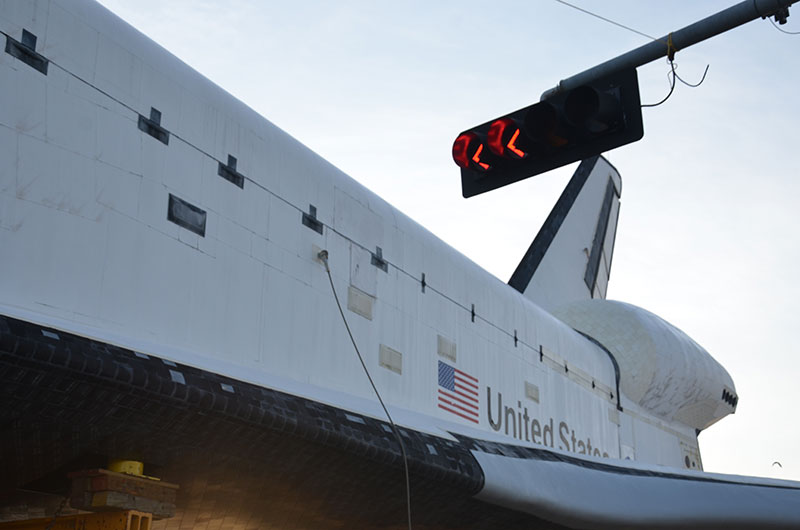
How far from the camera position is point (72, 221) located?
3.99m

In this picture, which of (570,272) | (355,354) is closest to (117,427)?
(355,354)

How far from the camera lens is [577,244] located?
553 inches

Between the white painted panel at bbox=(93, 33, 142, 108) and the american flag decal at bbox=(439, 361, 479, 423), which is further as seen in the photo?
the american flag decal at bbox=(439, 361, 479, 423)

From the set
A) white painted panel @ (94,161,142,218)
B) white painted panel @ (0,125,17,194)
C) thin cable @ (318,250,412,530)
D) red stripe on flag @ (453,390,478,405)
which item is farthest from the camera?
red stripe on flag @ (453,390,478,405)

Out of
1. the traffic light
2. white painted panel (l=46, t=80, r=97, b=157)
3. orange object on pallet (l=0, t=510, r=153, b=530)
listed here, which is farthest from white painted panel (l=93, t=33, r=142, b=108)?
orange object on pallet (l=0, t=510, r=153, b=530)

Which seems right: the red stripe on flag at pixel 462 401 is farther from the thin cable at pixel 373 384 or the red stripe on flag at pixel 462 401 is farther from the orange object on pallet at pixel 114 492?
the orange object on pallet at pixel 114 492

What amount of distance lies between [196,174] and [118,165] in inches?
22.5

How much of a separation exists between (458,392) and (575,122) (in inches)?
148

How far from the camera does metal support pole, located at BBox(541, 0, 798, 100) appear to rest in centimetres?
328

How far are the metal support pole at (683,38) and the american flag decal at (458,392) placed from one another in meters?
3.44

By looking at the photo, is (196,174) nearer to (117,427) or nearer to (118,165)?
(118,165)

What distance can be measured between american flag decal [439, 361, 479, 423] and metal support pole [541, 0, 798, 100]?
3.44 meters

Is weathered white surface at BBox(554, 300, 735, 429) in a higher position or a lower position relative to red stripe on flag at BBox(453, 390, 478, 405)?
higher

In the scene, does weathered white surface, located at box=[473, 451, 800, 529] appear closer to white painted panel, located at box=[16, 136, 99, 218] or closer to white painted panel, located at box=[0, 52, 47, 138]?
white painted panel, located at box=[16, 136, 99, 218]
